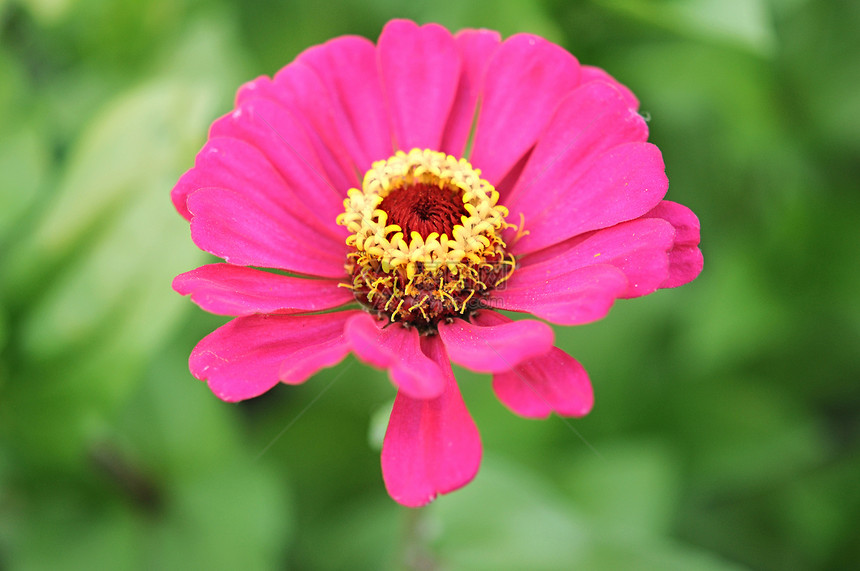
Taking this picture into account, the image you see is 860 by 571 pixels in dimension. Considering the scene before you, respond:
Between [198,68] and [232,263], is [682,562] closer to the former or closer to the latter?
[232,263]

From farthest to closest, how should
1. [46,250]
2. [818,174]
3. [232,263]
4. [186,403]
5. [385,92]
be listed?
[818,174], [186,403], [46,250], [385,92], [232,263]

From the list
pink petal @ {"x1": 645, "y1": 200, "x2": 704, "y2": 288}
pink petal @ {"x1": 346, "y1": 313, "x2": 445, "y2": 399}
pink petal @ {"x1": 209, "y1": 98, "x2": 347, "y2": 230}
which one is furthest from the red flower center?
pink petal @ {"x1": 645, "y1": 200, "x2": 704, "y2": 288}

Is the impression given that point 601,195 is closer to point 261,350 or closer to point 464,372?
point 261,350

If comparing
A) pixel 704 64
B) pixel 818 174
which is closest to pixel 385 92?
pixel 704 64

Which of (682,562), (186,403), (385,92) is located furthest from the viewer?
(186,403)

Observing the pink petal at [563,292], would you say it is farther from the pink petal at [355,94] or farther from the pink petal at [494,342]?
the pink petal at [355,94]

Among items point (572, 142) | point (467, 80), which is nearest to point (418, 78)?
point (467, 80)
